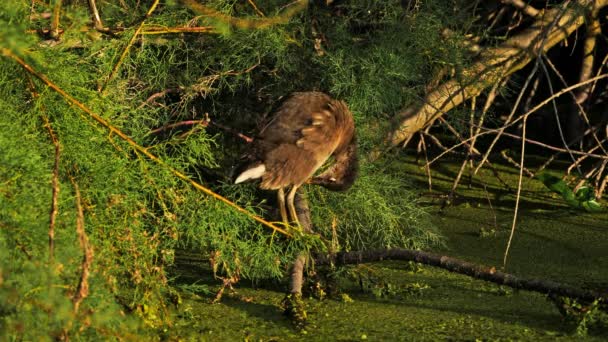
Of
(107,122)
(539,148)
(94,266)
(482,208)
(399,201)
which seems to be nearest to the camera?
(94,266)

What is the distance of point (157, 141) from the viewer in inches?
124

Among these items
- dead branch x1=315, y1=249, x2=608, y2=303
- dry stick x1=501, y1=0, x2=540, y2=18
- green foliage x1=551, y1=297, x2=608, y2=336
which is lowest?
green foliage x1=551, y1=297, x2=608, y2=336

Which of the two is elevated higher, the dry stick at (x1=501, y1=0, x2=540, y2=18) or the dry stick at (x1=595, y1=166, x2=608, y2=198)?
the dry stick at (x1=501, y1=0, x2=540, y2=18)

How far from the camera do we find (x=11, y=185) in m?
2.16

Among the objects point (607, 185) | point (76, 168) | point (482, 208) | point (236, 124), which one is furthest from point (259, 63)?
point (607, 185)

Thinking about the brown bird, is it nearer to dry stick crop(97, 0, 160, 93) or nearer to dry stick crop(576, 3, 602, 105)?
dry stick crop(97, 0, 160, 93)

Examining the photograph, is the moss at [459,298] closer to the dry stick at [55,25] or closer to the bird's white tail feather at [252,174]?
the bird's white tail feather at [252,174]

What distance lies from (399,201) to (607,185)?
124 centimetres

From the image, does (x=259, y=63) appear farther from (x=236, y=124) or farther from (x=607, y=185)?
(x=607, y=185)

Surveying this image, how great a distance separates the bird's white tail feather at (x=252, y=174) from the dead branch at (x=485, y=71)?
0.82 meters

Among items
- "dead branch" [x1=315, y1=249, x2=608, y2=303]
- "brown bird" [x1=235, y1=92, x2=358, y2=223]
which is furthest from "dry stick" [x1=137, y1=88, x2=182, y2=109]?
"dead branch" [x1=315, y1=249, x2=608, y2=303]

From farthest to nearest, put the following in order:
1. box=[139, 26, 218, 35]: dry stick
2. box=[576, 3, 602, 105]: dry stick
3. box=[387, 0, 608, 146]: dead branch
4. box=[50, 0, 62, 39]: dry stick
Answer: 1. box=[576, 3, 602, 105]: dry stick
2. box=[387, 0, 608, 146]: dead branch
3. box=[139, 26, 218, 35]: dry stick
4. box=[50, 0, 62, 39]: dry stick

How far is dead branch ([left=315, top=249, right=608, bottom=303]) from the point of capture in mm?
2672

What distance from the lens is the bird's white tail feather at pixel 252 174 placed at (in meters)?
2.89
